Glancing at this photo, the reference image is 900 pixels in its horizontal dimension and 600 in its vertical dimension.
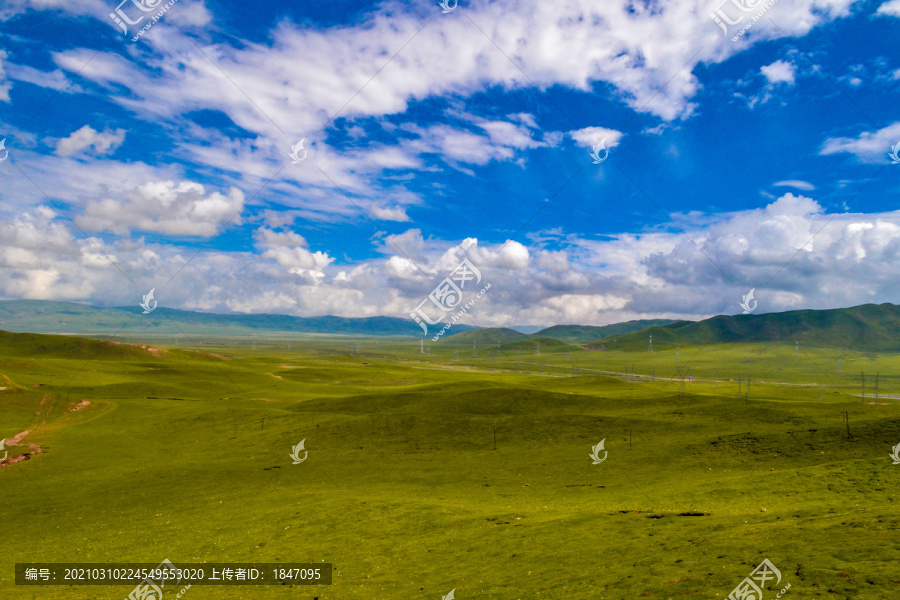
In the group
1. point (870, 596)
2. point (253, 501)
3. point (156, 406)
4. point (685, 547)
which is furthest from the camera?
point (156, 406)

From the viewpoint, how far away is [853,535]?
669 inches

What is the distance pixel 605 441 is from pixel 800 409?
38951 mm

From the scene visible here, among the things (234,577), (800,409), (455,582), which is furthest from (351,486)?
(800,409)

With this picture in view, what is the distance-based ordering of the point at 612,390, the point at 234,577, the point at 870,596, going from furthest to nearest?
the point at 612,390 < the point at 234,577 < the point at 870,596

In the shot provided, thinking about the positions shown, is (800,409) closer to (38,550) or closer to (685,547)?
(685,547)
